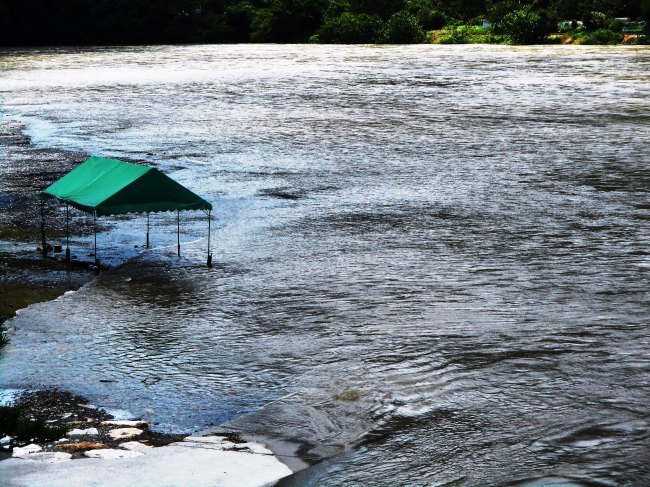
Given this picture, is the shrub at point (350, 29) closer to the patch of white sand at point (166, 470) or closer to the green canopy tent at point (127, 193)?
the green canopy tent at point (127, 193)

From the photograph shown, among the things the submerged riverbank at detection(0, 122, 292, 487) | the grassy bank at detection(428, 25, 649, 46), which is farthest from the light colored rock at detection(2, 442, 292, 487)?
the grassy bank at detection(428, 25, 649, 46)

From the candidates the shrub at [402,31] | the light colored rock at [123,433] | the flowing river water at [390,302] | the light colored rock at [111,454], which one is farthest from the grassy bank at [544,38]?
the light colored rock at [111,454]

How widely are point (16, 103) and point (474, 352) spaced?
137 feet

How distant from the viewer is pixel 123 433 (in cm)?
1259

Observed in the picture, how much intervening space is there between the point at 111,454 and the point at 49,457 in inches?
27.5

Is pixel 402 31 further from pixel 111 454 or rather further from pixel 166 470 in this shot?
pixel 166 470

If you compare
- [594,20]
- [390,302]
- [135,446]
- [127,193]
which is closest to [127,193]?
[127,193]

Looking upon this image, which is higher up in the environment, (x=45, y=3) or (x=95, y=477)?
(x=45, y=3)

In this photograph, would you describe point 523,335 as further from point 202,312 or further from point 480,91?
point 480,91

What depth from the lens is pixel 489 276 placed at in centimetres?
1966

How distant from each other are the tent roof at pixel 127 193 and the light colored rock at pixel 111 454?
25.2 feet

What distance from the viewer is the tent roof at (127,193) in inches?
748

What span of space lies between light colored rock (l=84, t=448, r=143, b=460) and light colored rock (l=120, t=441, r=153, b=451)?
0.12 meters

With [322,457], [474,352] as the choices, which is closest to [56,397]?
[322,457]
